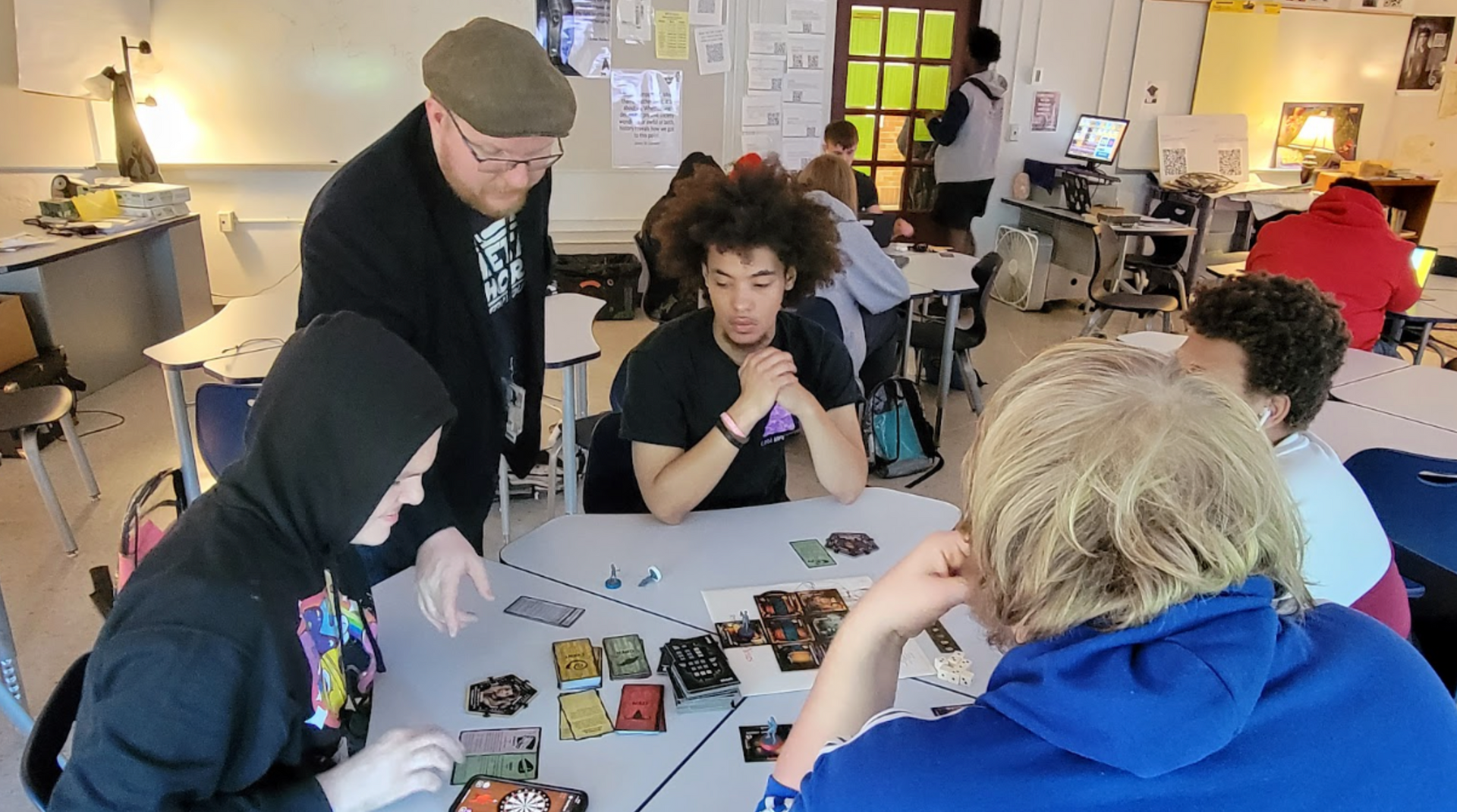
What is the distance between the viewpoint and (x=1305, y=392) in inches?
64.4

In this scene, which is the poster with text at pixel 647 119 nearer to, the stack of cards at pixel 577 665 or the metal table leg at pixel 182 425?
the metal table leg at pixel 182 425

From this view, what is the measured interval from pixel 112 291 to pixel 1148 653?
200 inches

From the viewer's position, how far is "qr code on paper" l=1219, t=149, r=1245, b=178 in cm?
694

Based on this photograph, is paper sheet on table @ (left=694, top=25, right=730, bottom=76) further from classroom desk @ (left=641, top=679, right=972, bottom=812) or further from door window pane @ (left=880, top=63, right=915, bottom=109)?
classroom desk @ (left=641, top=679, right=972, bottom=812)

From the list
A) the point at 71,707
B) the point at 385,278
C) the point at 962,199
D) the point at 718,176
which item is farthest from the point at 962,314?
the point at 71,707

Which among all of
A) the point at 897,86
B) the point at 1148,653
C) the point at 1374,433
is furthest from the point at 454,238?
the point at 897,86

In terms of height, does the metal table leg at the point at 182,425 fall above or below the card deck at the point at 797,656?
below

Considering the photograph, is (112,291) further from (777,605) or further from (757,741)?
(757,741)

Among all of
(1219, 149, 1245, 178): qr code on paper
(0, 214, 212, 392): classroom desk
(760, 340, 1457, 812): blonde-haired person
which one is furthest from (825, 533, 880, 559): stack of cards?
(1219, 149, 1245, 178): qr code on paper

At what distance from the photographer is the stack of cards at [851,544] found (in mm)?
1622

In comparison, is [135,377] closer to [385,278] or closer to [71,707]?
[385,278]

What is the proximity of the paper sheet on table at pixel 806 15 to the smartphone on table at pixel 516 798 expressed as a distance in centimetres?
566

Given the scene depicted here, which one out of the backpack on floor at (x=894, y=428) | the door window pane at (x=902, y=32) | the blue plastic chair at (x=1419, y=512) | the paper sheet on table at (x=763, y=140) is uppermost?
the door window pane at (x=902, y=32)

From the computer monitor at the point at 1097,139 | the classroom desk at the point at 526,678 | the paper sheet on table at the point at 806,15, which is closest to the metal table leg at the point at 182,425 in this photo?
the classroom desk at the point at 526,678
